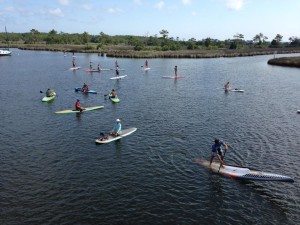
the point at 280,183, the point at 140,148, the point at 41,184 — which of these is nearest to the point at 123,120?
the point at 140,148

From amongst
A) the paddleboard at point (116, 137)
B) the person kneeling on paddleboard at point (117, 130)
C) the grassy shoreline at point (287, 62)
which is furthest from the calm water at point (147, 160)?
the grassy shoreline at point (287, 62)

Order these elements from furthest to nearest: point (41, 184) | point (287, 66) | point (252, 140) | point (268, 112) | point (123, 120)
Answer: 1. point (287, 66)
2. point (268, 112)
3. point (123, 120)
4. point (252, 140)
5. point (41, 184)

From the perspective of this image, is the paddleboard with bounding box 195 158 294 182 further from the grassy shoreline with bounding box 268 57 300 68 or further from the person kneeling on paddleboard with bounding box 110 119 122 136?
the grassy shoreline with bounding box 268 57 300 68

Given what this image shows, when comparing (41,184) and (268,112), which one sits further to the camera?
(268,112)

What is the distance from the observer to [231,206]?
941 inches

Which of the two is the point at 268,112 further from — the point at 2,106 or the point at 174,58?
the point at 174,58

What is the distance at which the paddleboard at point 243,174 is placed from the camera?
85.2 feet

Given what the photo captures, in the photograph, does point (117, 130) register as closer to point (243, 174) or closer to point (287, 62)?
point (243, 174)

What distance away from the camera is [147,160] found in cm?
3128

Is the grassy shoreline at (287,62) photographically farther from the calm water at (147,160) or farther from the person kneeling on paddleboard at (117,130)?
the person kneeling on paddleboard at (117,130)

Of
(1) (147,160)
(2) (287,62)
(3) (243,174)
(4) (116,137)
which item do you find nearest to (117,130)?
(4) (116,137)

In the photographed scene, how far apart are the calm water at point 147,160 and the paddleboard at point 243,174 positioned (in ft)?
2.01

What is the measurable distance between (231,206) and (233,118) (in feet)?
77.0

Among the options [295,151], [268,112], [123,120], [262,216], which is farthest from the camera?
[268,112]
